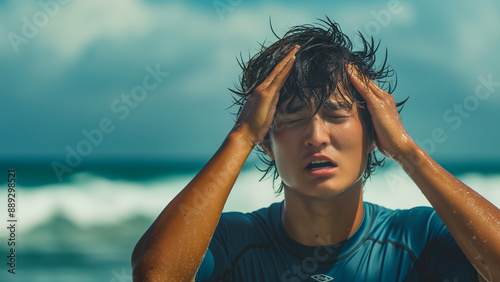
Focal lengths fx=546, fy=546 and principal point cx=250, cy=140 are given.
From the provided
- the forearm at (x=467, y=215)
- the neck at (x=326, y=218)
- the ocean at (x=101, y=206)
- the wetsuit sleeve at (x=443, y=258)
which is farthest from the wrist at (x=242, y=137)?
the ocean at (x=101, y=206)

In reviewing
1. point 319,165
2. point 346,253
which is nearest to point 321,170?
point 319,165

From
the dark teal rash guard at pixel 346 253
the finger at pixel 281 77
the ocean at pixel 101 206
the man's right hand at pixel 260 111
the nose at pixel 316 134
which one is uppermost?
the ocean at pixel 101 206

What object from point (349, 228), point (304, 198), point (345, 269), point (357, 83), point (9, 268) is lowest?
point (345, 269)

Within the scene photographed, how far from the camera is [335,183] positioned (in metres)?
2.54

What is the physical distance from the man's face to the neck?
0.30 ft

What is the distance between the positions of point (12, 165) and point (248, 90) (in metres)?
14.8

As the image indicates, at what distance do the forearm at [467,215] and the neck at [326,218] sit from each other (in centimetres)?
45

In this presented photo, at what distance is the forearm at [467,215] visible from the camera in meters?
2.14

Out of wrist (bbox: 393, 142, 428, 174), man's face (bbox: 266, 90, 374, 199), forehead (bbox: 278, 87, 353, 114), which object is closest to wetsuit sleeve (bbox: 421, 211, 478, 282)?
wrist (bbox: 393, 142, 428, 174)

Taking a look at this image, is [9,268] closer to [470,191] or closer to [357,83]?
[357,83]

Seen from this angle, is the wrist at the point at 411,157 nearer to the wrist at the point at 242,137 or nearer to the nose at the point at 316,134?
the nose at the point at 316,134

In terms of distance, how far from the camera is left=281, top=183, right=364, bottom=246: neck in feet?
8.91

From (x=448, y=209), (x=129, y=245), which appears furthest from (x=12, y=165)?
(x=448, y=209)

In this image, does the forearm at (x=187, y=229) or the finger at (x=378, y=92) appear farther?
A: the finger at (x=378, y=92)
